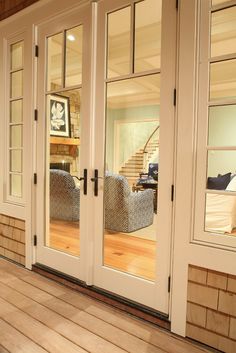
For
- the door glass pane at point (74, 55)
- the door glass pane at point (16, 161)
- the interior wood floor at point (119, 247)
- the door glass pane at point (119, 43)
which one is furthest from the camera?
the door glass pane at point (16, 161)

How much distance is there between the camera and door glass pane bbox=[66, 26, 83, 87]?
259cm

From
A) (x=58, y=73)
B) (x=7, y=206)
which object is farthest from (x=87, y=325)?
(x=58, y=73)

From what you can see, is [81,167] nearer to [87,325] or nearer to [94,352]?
[87,325]

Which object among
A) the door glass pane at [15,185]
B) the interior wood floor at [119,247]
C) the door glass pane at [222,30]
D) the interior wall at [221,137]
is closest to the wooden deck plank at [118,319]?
the interior wood floor at [119,247]

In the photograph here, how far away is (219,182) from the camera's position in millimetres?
1831

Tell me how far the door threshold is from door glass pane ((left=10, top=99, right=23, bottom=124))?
1.63 meters

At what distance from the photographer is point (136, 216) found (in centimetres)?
337

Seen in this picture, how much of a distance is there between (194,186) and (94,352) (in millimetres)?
1222

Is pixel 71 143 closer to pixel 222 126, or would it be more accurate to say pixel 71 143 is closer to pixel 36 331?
pixel 222 126

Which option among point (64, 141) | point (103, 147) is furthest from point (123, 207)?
point (64, 141)

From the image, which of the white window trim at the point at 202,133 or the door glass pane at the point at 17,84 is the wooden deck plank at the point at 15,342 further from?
the door glass pane at the point at 17,84

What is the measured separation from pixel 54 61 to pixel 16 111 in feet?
2.57

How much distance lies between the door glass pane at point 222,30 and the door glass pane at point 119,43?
2.30 feet

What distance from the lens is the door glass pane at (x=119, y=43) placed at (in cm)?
229
